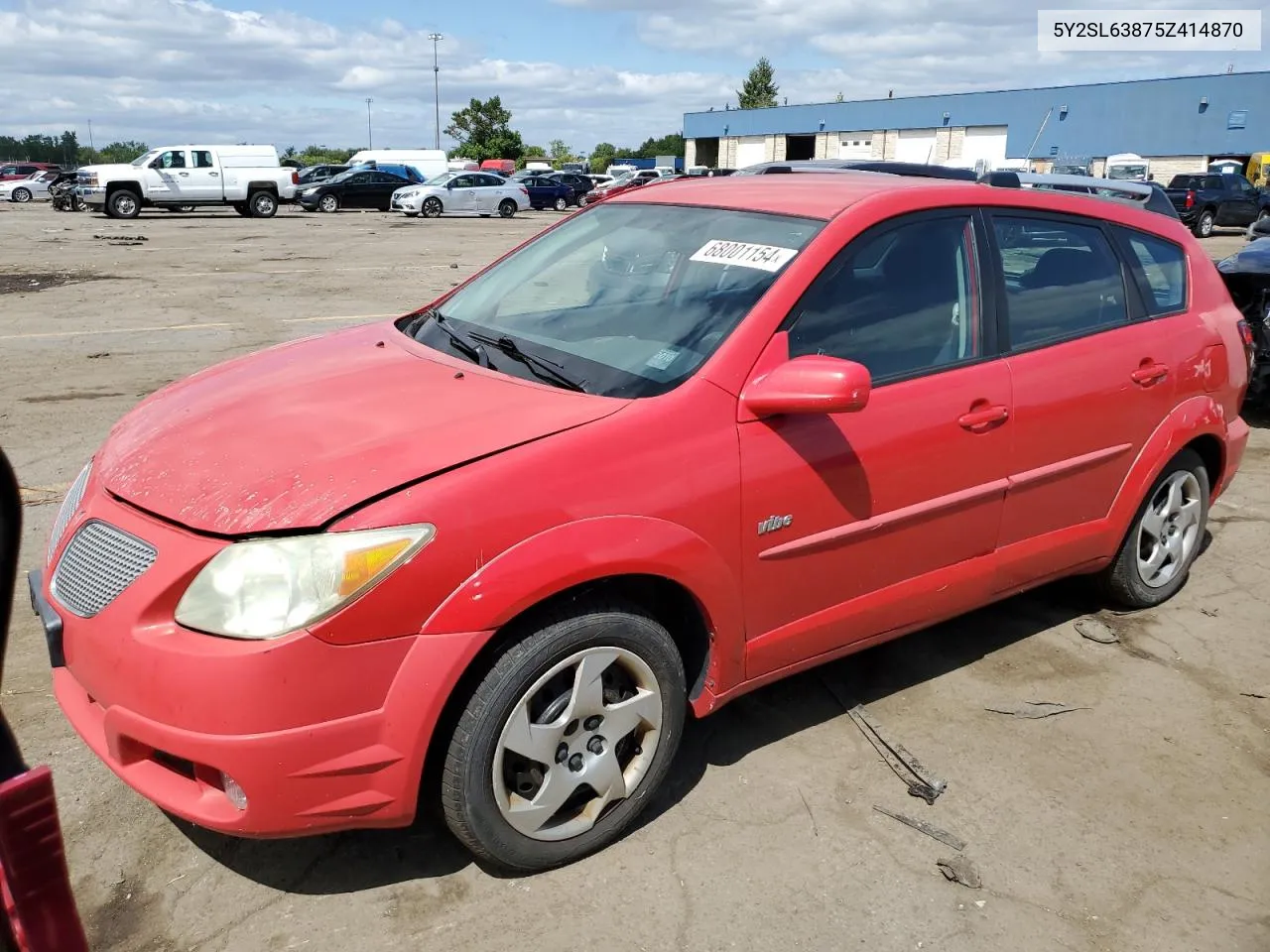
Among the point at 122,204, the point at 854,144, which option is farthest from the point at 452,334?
the point at 854,144

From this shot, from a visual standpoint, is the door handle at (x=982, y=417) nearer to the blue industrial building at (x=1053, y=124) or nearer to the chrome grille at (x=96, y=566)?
the chrome grille at (x=96, y=566)

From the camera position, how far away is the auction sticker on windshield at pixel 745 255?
3.06 metres

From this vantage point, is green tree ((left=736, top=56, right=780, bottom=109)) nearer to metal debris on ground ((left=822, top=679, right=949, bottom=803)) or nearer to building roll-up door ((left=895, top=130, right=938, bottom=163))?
building roll-up door ((left=895, top=130, right=938, bottom=163))

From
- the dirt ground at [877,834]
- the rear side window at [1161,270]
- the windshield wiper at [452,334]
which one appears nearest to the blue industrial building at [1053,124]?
the rear side window at [1161,270]

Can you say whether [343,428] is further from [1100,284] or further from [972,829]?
[1100,284]

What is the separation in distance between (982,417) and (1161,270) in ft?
4.71

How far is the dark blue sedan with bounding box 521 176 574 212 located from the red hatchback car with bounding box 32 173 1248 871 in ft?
127

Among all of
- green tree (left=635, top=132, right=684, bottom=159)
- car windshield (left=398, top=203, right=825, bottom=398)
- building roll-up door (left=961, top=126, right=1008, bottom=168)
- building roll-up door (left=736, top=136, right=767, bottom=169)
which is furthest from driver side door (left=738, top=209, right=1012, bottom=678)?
green tree (left=635, top=132, right=684, bottom=159)

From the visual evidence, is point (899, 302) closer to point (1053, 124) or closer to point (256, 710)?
point (256, 710)

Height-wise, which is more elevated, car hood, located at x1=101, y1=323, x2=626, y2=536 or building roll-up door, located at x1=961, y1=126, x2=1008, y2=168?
building roll-up door, located at x1=961, y1=126, x2=1008, y2=168

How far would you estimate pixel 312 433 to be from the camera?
2643 millimetres

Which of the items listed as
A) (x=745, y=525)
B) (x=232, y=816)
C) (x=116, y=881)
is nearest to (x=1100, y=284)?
(x=745, y=525)

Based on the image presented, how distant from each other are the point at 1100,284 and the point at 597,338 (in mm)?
2025

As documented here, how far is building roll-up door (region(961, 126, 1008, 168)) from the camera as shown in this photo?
2130 inches
